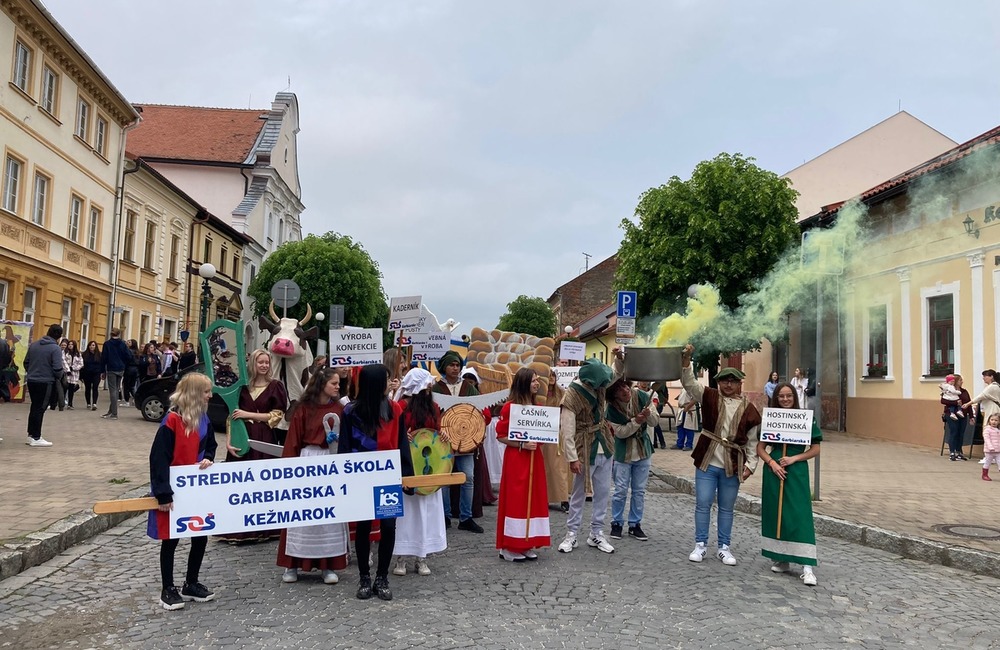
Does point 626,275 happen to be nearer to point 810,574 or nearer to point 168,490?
point 810,574

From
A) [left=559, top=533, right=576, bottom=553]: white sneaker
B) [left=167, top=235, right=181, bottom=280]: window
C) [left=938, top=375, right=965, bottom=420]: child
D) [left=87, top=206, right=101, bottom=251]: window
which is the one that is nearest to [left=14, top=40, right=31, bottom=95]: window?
[left=87, top=206, right=101, bottom=251]: window

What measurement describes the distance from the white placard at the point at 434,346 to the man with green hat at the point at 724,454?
4.77 meters

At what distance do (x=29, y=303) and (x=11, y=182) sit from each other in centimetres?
318

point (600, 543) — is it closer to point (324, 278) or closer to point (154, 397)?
point (154, 397)

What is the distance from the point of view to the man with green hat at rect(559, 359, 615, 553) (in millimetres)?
7426

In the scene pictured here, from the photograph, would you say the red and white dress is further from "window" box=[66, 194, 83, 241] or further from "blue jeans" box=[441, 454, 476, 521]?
"window" box=[66, 194, 83, 241]

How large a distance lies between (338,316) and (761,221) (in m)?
12.6

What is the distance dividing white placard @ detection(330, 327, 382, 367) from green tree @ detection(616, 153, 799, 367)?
15.4m

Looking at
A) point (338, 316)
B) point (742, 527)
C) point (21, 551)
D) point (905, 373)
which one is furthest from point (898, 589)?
point (905, 373)

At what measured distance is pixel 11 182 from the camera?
20.4m

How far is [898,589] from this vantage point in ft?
21.2

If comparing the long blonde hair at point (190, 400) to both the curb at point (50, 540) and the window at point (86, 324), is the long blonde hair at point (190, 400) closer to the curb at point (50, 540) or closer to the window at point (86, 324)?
the curb at point (50, 540)

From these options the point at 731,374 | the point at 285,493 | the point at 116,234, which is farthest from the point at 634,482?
the point at 116,234

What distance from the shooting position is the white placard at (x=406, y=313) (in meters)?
10.4
